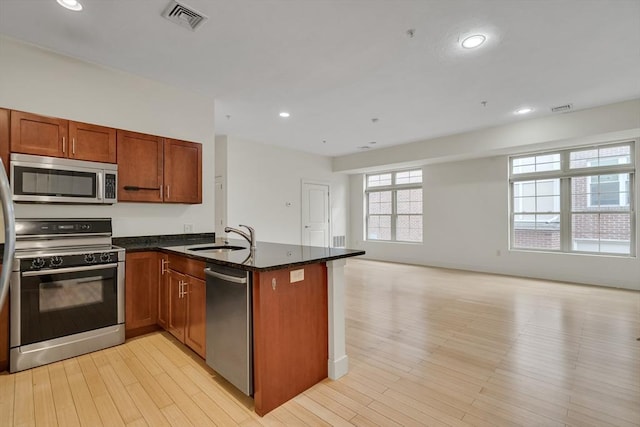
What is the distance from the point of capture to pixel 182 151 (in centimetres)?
365

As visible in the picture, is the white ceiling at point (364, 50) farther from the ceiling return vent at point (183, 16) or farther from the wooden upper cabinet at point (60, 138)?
the wooden upper cabinet at point (60, 138)

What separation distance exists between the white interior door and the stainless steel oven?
16.1 ft

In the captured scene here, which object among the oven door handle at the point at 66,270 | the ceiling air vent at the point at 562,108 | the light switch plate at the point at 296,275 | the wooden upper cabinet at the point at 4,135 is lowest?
the oven door handle at the point at 66,270

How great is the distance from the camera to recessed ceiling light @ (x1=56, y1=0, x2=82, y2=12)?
2.27 meters

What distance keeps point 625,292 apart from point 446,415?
491 cm

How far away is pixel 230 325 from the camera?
2037 mm

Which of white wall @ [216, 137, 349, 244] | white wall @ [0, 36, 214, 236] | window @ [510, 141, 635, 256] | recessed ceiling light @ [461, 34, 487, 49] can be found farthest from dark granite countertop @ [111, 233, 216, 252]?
window @ [510, 141, 635, 256]

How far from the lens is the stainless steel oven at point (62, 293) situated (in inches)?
92.7

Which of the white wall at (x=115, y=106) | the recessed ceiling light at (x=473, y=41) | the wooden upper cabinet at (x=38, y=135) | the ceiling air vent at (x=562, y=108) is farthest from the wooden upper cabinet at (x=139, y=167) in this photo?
the ceiling air vent at (x=562, y=108)

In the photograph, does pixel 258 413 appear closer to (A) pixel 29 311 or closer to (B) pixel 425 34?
(A) pixel 29 311

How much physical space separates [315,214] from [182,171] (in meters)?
4.52

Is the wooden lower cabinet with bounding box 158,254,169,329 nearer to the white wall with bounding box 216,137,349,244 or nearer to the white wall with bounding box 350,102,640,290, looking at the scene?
the white wall with bounding box 216,137,349,244

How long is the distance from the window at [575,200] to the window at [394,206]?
2121 millimetres

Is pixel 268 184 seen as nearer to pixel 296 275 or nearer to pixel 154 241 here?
pixel 154 241
